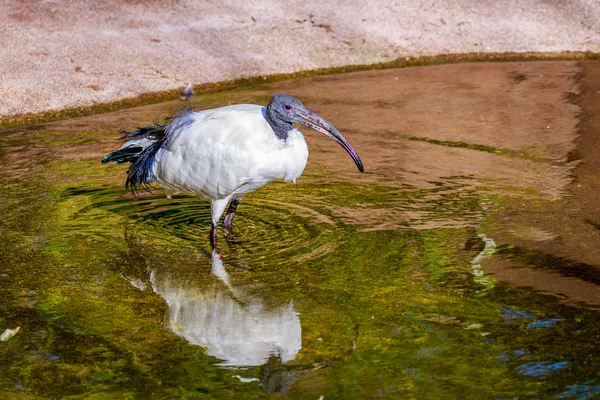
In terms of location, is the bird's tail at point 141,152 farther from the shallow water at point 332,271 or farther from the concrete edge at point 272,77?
the concrete edge at point 272,77

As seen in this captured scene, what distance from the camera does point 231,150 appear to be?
528 cm

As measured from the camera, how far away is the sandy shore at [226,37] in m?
9.05

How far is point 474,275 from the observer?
5.03 meters

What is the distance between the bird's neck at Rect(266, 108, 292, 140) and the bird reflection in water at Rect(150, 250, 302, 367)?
0.84 m

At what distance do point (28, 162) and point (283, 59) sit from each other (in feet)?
11.3

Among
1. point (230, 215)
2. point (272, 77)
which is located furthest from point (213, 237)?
point (272, 77)

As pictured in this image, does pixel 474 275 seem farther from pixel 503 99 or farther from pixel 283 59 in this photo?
pixel 283 59

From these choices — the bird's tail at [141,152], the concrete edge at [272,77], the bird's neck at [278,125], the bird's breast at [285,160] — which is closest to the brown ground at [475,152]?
the concrete edge at [272,77]

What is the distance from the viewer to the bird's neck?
537 centimetres

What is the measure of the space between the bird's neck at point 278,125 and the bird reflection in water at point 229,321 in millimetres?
844

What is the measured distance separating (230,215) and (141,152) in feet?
2.30

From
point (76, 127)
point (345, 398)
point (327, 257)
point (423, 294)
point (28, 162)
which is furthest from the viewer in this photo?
point (76, 127)

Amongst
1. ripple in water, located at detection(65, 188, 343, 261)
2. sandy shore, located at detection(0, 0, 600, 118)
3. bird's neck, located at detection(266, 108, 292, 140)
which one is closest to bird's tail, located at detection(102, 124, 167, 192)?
ripple in water, located at detection(65, 188, 343, 261)

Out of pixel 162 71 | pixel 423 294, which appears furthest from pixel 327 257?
pixel 162 71
